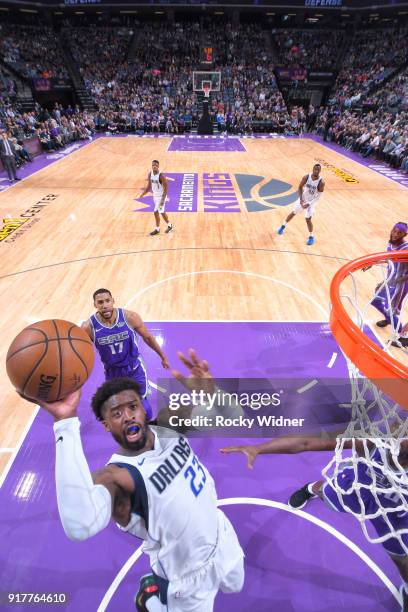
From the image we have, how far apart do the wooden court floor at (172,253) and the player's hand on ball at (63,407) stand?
245 cm

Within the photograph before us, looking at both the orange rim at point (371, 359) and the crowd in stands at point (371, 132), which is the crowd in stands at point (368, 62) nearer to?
the crowd in stands at point (371, 132)

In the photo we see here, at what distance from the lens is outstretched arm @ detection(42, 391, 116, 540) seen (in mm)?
1344

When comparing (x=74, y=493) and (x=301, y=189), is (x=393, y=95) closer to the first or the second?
(x=301, y=189)

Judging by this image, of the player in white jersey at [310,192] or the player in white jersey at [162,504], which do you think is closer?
the player in white jersey at [162,504]

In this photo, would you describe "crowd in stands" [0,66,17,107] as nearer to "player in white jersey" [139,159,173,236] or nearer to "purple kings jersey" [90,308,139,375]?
"player in white jersey" [139,159,173,236]

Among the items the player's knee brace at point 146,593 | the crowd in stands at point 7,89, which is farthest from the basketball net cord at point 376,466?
the crowd in stands at point 7,89

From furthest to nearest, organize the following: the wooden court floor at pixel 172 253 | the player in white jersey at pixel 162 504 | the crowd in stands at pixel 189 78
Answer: the crowd in stands at pixel 189 78
the wooden court floor at pixel 172 253
the player in white jersey at pixel 162 504

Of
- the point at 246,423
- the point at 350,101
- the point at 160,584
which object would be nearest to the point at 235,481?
the point at 246,423

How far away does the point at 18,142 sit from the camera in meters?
14.1

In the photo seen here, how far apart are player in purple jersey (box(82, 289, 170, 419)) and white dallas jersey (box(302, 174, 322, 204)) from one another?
18.1ft

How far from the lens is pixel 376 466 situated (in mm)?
2336

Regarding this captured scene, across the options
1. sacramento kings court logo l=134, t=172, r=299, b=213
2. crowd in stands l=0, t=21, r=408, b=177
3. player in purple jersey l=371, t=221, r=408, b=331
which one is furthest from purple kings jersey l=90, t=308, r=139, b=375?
crowd in stands l=0, t=21, r=408, b=177

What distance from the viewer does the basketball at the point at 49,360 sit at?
1.80 m

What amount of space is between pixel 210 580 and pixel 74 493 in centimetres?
106
